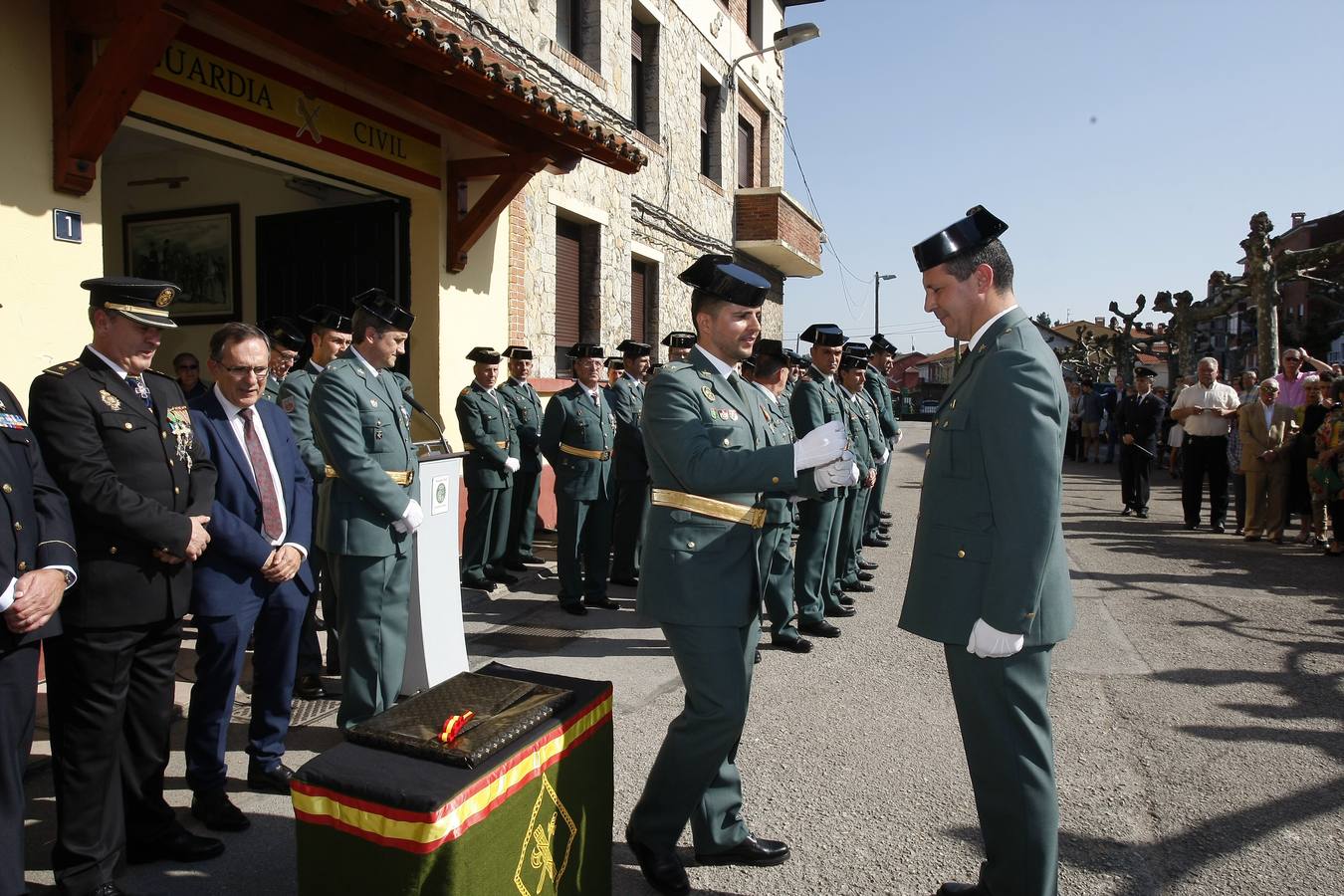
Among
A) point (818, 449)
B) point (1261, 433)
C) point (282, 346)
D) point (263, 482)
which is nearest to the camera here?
point (818, 449)

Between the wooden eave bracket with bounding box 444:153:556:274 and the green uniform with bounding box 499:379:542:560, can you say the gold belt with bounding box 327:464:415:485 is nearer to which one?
the green uniform with bounding box 499:379:542:560

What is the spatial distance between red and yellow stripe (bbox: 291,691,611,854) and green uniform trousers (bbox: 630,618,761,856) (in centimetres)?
66

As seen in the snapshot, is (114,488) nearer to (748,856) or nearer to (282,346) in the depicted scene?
(748,856)

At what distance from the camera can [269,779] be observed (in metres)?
3.76

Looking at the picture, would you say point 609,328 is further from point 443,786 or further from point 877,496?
point 443,786

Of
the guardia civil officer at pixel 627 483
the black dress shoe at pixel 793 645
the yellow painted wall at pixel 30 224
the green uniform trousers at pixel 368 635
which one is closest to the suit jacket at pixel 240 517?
the green uniform trousers at pixel 368 635

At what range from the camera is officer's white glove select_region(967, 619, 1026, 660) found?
2.49 m

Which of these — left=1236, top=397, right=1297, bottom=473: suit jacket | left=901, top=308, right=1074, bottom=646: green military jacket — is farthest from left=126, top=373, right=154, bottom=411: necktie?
left=1236, top=397, right=1297, bottom=473: suit jacket

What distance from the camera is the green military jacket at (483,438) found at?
7.76 metres

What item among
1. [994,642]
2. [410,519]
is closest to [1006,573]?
[994,642]

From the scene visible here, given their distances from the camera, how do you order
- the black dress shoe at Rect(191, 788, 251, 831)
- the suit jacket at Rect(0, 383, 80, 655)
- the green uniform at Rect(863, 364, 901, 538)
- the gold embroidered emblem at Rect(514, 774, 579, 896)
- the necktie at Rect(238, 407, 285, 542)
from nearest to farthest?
the gold embroidered emblem at Rect(514, 774, 579, 896) → the suit jacket at Rect(0, 383, 80, 655) → the black dress shoe at Rect(191, 788, 251, 831) → the necktie at Rect(238, 407, 285, 542) → the green uniform at Rect(863, 364, 901, 538)

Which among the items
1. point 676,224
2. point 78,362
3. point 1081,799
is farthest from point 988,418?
point 676,224

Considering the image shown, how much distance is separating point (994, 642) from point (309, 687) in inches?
156

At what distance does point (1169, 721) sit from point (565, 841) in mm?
3575
